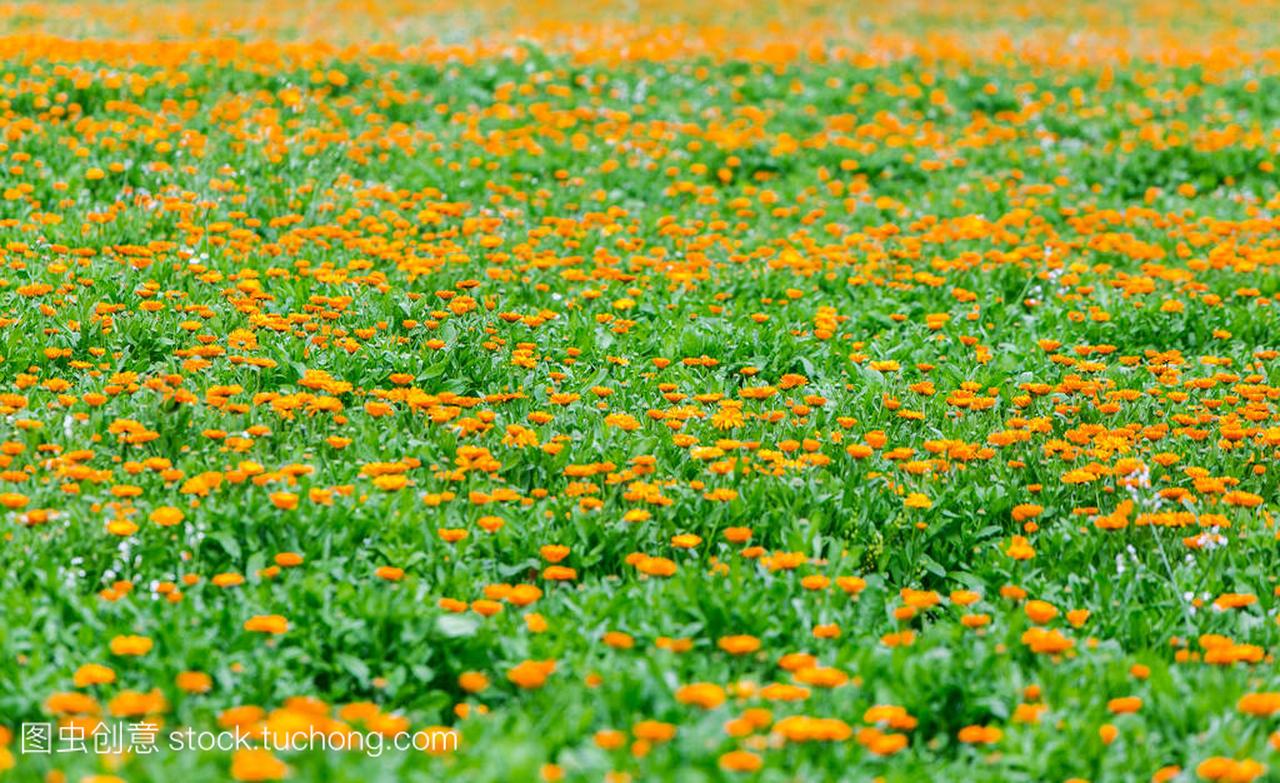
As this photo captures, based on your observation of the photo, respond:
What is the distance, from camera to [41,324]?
5746 millimetres

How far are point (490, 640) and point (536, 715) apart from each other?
15.5 inches

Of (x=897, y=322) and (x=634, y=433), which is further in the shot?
(x=897, y=322)

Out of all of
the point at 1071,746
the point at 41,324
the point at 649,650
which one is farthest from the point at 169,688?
the point at 41,324

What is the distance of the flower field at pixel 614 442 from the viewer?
3389 millimetres

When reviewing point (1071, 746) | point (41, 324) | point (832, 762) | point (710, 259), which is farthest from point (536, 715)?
point (710, 259)

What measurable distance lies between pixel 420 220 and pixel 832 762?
5454 mm

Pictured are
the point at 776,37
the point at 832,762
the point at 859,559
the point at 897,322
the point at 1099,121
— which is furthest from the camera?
the point at 776,37

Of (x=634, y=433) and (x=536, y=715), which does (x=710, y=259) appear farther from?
(x=536, y=715)

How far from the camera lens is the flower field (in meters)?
3.39

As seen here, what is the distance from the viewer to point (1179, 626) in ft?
13.7

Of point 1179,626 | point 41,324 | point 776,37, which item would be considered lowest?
point 1179,626

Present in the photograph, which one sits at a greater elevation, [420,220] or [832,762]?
[420,220]

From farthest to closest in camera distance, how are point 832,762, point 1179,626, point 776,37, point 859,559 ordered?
point 776,37 → point 859,559 → point 1179,626 → point 832,762

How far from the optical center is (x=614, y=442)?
16.8ft
